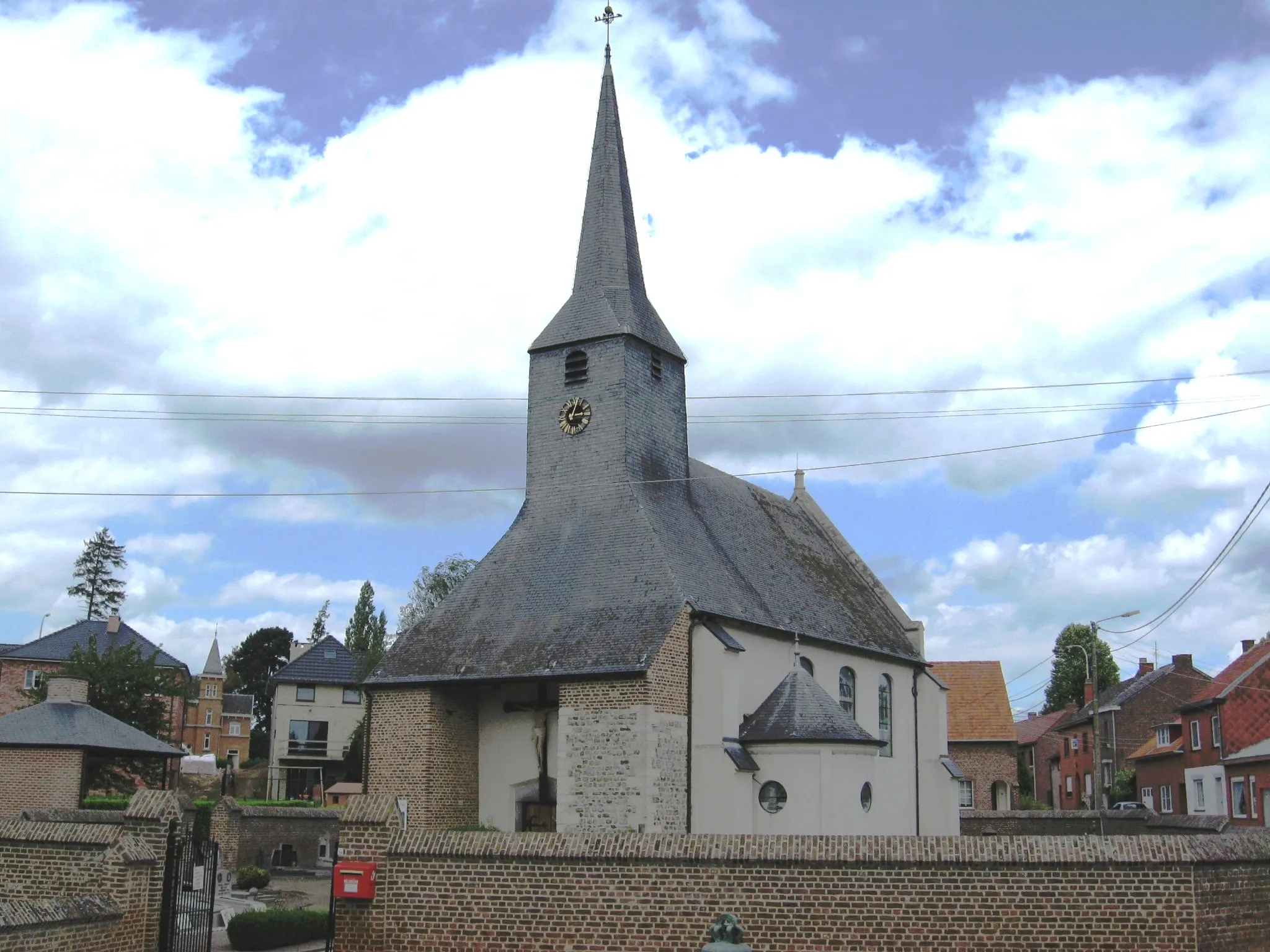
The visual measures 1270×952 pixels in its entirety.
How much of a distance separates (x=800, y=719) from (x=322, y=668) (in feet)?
136

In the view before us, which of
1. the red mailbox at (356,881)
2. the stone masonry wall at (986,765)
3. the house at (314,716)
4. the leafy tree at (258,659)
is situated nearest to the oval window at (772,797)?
the red mailbox at (356,881)

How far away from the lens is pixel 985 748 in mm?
50031

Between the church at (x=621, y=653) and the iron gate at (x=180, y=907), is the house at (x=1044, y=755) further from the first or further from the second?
the iron gate at (x=180, y=907)

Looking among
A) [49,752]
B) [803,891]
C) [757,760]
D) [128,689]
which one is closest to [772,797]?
[757,760]

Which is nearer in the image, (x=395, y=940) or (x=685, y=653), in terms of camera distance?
(x=395, y=940)

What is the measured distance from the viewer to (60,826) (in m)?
14.1

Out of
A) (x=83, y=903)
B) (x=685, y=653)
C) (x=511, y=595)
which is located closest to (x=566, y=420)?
(x=511, y=595)

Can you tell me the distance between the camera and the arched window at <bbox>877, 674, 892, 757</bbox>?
31.4 m

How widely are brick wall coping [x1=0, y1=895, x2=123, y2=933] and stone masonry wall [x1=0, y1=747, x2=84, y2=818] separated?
54.4ft

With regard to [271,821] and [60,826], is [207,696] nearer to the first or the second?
[271,821]

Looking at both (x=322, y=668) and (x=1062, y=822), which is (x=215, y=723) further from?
(x=1062, y=822)

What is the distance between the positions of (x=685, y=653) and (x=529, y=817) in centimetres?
485

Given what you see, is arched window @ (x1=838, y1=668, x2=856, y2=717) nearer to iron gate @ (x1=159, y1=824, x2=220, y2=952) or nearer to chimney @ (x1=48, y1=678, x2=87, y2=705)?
iron gate @ (x1=159, y1=824, x2=220, y2=952)

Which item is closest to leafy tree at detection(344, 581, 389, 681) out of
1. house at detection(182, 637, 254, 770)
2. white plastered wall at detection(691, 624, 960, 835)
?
house at detection(182, 637, 254, 770)
